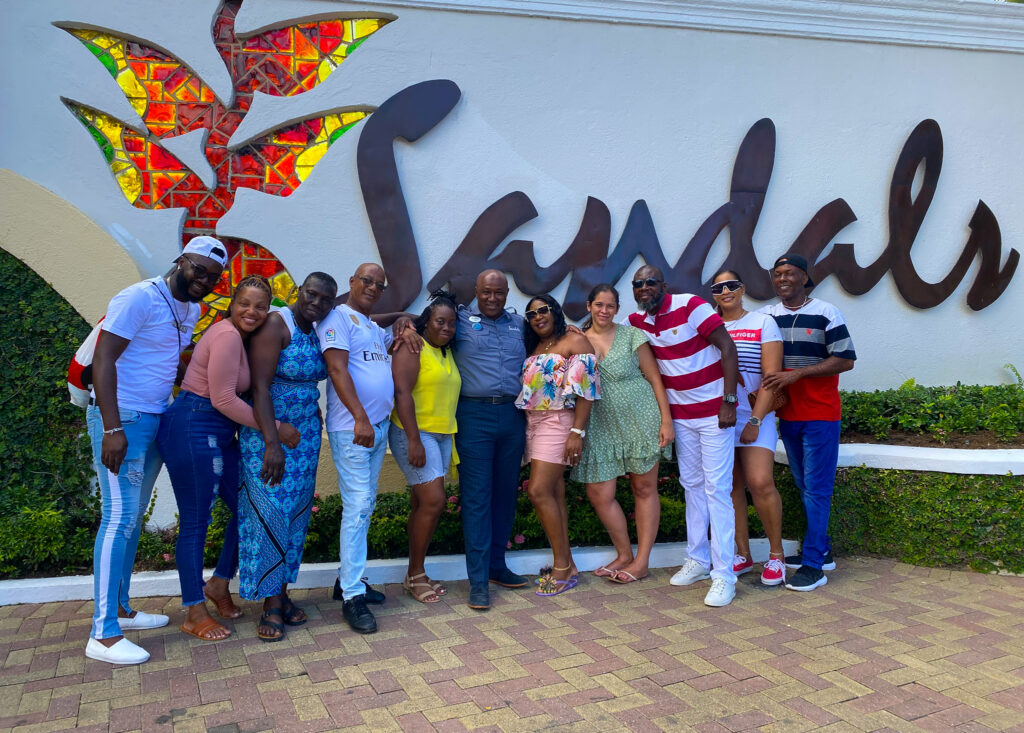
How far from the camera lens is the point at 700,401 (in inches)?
159

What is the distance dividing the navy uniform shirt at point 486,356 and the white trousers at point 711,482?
99cm

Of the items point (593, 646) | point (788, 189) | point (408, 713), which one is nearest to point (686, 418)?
point (593, 646)

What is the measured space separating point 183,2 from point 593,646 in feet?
14.8

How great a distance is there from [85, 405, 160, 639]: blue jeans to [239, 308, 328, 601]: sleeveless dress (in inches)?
16.7

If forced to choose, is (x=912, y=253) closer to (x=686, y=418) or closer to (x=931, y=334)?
(x=931, y=334)

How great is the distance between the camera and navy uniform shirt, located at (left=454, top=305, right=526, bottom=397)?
3.91 metres

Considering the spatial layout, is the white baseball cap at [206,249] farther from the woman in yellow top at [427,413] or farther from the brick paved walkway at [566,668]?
the brick paved walkway at [566,668]

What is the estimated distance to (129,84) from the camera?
4.75 m

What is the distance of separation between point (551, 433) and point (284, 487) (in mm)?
1392

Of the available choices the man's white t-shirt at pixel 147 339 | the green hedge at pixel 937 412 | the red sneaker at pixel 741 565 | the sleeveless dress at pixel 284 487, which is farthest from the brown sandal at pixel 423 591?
the green hedge at pixel 937 412

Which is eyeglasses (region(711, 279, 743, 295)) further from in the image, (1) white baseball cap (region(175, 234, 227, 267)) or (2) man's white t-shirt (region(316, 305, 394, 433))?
(1) white baseball cap (region(175, 234, 227, 267))

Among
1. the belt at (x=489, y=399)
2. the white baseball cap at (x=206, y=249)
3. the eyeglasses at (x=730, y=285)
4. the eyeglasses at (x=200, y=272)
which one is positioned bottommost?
the belt at (x=489, y=399)

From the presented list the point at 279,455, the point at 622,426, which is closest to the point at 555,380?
the point at 622,426

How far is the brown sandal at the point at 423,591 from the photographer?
3904 millimetres
